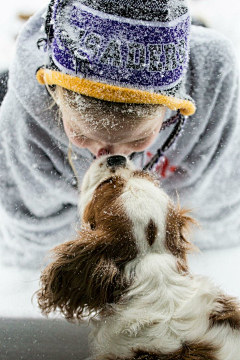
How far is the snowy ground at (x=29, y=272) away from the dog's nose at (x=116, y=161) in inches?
13.8

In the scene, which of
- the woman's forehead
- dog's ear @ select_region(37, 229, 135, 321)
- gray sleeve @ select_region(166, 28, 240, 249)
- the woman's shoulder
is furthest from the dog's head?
the woman's shoulder

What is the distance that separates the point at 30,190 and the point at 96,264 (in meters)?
0.46

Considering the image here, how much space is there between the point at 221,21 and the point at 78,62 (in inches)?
22.7

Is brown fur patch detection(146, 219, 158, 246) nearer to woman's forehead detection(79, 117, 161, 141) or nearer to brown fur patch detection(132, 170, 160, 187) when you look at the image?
brown fur patch detection(132, 170, 160, 187)

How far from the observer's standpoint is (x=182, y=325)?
96cm

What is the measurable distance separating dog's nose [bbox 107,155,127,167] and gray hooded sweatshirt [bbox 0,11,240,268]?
0.44 feet

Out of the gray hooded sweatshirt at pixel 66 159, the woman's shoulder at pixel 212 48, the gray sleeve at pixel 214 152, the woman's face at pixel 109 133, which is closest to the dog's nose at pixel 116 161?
the woman's face at pixel 109 133

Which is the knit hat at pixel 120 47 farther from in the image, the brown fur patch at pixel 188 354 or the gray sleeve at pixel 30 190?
the brown fur patch at pixel 188 354

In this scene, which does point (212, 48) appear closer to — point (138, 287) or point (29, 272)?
point (138, 287)

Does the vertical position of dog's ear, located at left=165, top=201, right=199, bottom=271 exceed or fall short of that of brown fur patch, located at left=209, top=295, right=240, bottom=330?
it exceeds it

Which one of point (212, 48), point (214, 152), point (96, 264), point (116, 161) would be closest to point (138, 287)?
point (96, 264)

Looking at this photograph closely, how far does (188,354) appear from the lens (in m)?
0.93

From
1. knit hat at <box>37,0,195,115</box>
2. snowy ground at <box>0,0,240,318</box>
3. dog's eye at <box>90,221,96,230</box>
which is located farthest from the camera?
snowy ground at <box>0,0,240,318</box>

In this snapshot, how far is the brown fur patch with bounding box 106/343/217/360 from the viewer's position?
0.93m
